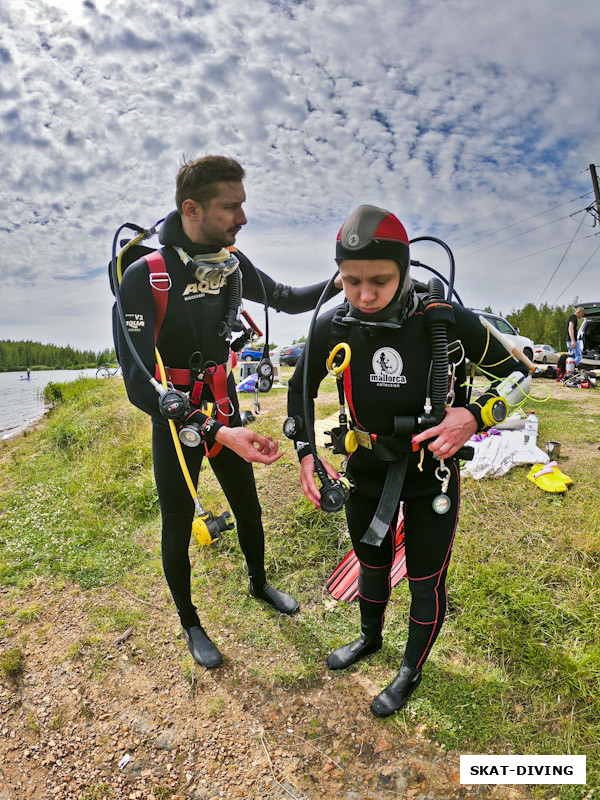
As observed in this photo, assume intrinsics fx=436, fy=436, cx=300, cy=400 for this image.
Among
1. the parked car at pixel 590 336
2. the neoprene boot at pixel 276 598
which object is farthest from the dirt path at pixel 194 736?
the parked car at pixel 590 336

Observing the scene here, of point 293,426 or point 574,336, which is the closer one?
point 293,426

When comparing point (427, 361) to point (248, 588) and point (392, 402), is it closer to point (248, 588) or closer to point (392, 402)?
point (392, 402)

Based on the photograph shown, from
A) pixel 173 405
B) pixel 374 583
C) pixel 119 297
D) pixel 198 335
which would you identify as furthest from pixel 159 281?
pixel 374 583

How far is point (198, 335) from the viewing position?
2.38m

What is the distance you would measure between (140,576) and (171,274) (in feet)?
8.87

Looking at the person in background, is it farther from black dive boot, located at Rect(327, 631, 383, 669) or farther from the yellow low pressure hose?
the yellow low pressure hose

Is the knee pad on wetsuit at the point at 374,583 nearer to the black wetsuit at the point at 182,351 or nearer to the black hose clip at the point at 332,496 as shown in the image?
the black hose clip at the point at 332,496

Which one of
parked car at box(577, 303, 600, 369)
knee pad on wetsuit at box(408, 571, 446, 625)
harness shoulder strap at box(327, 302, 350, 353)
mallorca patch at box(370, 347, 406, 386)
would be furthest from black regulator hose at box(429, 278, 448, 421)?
parked car at box(577, 303, 600, 369)

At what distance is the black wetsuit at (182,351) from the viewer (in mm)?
2115

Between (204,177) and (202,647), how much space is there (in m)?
2.66

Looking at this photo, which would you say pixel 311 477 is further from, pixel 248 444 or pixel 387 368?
pixel 387 368

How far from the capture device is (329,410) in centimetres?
887

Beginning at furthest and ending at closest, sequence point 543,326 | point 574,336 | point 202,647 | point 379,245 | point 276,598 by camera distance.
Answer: point 543,326
point 574,336
point 276,598
point 202,647
point 379,245

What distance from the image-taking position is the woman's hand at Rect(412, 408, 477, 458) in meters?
1.78
